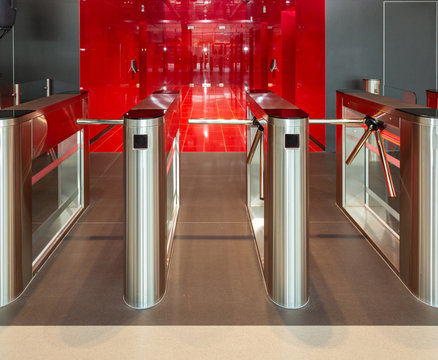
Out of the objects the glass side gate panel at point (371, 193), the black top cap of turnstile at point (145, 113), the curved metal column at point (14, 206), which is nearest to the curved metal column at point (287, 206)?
the black top cap of turnstile at point (145, 113)

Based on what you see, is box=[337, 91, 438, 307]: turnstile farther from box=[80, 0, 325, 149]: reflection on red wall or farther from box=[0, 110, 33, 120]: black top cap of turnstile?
box=[80, 0, 325, 149]: reflection on red wall

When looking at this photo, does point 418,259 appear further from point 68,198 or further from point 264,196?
point 68,198

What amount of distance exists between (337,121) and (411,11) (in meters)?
3.57

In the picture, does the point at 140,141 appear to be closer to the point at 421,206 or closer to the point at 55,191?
the point at 421,206

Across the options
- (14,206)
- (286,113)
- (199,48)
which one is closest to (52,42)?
(14,206)

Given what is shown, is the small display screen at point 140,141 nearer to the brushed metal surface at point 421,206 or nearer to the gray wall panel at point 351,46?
the brushed metal surface at point 421,206

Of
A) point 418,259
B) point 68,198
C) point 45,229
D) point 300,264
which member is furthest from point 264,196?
point 68,198

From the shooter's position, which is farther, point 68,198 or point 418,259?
point 68,198

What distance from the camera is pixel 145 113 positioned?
182 cm

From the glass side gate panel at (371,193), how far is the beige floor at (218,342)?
2.44 feet

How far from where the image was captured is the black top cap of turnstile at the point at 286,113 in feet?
5.73

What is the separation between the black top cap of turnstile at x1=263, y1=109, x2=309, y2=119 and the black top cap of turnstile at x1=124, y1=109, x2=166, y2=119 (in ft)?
1.30

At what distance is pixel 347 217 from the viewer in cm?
298

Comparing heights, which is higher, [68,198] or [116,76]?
[116,76]
